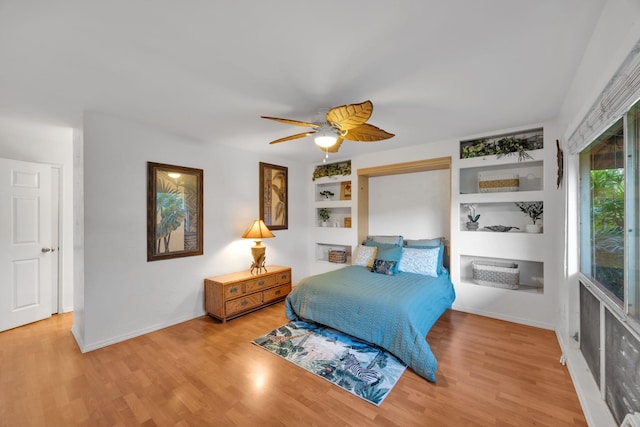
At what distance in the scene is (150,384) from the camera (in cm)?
207

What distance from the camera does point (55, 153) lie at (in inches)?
137

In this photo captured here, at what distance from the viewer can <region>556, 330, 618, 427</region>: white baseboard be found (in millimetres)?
1585

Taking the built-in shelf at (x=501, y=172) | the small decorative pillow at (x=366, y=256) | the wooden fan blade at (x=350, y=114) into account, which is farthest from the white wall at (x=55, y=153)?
the built-in shelf at (x=501, y=172)

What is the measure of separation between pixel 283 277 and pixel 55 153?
11.4 feet

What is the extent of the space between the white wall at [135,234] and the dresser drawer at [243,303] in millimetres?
520

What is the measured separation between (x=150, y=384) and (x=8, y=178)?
309cm

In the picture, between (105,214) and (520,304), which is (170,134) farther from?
(520,304)

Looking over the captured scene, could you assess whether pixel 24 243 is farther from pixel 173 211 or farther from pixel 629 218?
pixel 629 218

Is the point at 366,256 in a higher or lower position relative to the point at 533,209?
lower

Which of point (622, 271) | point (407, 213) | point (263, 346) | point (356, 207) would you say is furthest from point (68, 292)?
point (622, 271)

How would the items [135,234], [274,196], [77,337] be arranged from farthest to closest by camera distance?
[274,196]
[135,234]
[77,337]

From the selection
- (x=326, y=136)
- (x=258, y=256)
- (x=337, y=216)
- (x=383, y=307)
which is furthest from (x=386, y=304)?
(x=337, y=216)

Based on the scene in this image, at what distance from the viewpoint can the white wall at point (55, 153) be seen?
3.06 m

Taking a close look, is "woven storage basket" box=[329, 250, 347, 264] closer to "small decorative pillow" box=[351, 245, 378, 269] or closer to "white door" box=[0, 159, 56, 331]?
"small decorative pillow" box=[351, 245, 378, 269]
